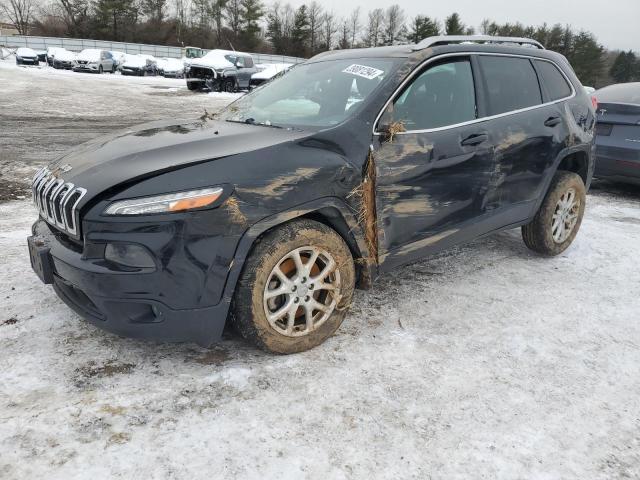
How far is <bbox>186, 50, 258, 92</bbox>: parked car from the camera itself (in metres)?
21.6

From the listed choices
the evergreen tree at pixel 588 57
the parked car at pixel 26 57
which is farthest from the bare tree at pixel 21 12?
the evergreen tree at pixel 588 57

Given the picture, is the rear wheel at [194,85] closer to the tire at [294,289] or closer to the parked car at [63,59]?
the parked car at [63,59]

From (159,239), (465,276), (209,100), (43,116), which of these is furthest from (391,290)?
(209,100)

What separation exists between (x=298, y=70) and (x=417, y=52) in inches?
41.0

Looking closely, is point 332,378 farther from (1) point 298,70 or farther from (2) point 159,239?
(1) point 298,70

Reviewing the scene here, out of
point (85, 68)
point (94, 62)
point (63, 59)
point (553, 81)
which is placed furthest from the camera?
point (63, 59)

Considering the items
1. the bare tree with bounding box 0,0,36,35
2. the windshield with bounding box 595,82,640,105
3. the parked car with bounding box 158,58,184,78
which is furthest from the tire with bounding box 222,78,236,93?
the bare tree with bounding box 0,0,36,35

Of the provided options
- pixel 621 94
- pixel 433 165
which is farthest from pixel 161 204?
pixel 621 94

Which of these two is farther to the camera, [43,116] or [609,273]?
[43,116]

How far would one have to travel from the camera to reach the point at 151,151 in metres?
2.60

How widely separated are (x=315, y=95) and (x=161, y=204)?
1.53 meters

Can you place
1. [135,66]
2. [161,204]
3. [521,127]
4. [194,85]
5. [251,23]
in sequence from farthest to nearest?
[251,23], [135,66], [194,85], [521,127], [161,204]

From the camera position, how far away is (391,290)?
3645 mm

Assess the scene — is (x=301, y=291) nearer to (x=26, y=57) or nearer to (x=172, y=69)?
(x=172, y=69)
